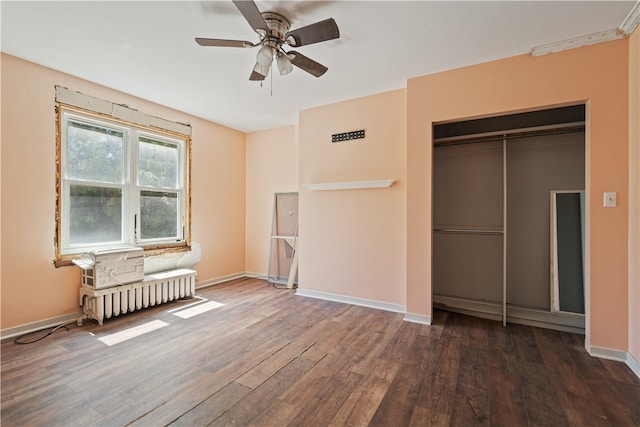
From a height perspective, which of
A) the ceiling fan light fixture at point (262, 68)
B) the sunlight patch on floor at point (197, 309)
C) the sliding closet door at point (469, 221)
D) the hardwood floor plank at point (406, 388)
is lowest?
the hardwood floor plank at point (406, 388)

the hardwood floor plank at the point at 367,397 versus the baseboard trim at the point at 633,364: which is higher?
the baseboard trim at the point at 633,364

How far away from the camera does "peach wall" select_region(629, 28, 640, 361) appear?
223 cm

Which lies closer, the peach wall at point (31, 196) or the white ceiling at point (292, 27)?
the white ceiling at point (292, 27)

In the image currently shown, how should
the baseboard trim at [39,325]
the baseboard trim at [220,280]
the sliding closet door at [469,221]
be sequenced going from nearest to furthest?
the baseboard trim at [39,325], the sliding closet door at [469,221], the baseboard trim at [220,280]

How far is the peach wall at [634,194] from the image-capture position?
7.30 feet

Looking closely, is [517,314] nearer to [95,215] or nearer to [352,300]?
[352,300]

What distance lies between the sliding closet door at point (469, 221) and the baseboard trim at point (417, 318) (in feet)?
2.19

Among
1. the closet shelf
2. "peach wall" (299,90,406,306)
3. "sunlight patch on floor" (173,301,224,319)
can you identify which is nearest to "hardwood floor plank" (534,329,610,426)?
"peach wall" (299,90,406,306)

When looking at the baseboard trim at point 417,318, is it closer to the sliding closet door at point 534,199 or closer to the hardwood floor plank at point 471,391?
the hardwood floor plank at point 471,391

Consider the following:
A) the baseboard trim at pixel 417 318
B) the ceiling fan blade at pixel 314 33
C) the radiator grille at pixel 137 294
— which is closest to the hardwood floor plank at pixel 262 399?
the baseboard trim at pixel 417 318

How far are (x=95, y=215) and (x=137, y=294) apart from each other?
110cm

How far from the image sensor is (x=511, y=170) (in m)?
→ 3.33

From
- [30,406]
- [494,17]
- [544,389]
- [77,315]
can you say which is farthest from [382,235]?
[77,315]

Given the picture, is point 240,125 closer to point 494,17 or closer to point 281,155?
point 281,155
